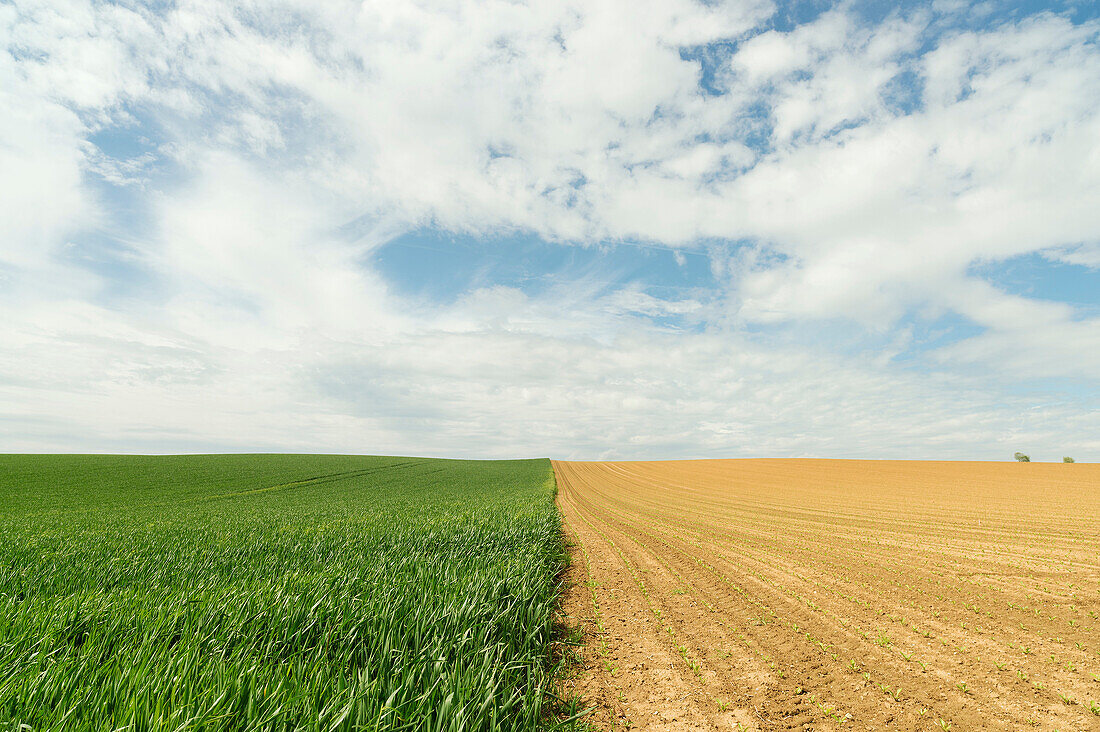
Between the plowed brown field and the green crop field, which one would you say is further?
the plowed brown field

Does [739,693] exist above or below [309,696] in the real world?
below

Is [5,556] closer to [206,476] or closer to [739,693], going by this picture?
[739,693]

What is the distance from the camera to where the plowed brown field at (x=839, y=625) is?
4.94 meters

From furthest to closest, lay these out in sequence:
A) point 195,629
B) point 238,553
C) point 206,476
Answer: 1. point 206,476
2. point 238,553
3. point 195,629

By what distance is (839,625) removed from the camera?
727 centimetres

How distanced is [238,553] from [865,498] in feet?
107

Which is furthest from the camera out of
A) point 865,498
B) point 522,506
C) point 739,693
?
point 865,498

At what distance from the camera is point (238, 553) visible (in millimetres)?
9336

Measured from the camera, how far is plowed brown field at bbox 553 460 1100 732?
4.94 m

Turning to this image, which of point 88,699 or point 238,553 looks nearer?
point 88,699

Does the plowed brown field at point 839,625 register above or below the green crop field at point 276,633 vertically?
below

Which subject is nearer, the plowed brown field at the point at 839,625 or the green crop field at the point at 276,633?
the green crop field at the point at 276,633

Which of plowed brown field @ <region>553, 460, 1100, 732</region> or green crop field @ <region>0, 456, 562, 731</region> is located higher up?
green crop field @ <region>0, 456, 562, 731</region>

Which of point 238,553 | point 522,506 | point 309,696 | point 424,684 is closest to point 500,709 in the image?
point 424,684
